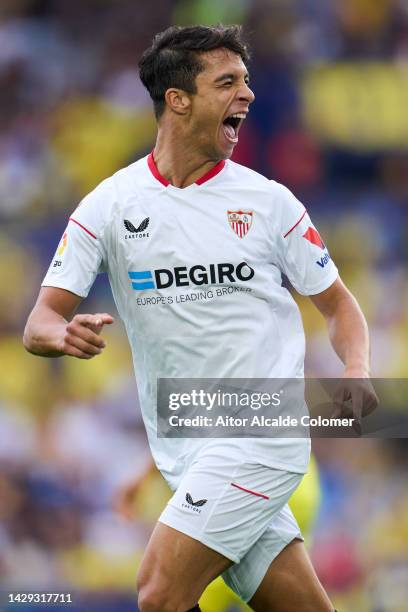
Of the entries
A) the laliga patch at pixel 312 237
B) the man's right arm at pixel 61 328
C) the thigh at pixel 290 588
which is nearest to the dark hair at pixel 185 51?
the laliga patch at pixel 312 237

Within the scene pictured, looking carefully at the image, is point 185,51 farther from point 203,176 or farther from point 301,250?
point 301,250

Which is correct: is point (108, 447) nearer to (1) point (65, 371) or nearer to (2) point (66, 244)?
(1) point (65, 371)

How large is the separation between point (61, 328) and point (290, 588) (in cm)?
119

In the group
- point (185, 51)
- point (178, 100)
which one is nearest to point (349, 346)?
point (178, 100)

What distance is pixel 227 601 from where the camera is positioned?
4652 mm

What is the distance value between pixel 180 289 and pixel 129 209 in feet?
1.09

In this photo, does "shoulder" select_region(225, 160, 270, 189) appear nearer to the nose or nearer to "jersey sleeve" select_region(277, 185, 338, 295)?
"jersey sleeve" select_region(277, 185, 338, 295)

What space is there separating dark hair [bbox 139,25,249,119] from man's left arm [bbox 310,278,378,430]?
88 cm

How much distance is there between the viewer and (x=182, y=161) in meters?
3.67

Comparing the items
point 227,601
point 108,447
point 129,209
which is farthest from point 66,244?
point 108,447

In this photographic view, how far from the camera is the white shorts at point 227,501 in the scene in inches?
129

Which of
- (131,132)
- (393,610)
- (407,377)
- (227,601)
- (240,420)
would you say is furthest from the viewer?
(131,132)

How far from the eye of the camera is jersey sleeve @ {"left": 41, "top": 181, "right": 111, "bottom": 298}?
3535 mm

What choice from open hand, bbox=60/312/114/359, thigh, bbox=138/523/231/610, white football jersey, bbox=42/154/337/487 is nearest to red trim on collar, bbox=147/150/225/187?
white football jersey, bbox=42/154/337/487
